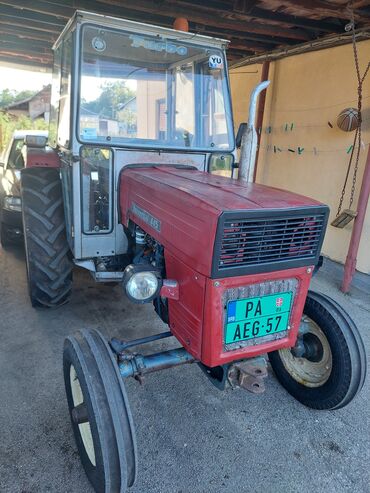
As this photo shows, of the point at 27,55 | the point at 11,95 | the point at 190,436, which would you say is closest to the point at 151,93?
the point at 190,436

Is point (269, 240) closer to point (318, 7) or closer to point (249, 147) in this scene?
point (249, 147)

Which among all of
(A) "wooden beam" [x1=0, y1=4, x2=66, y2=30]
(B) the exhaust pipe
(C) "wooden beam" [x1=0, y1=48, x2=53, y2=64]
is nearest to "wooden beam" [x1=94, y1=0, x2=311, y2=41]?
(A) "wooden beam" [x1=0, y1=4, x2=66, y2=30]

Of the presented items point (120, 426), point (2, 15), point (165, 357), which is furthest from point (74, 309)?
point (2, 15)

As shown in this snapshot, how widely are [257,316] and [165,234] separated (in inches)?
25.0

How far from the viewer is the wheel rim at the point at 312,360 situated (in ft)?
7.44

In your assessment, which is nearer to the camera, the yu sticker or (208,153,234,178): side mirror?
the yu sticker

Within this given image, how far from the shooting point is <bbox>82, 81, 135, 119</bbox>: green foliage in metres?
2.54

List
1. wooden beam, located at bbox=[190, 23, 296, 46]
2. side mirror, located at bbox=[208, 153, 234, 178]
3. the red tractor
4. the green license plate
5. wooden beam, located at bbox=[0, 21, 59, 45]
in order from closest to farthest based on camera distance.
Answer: the red tractor, the green license plate, side mirror, located at bbox=[208, 153, 234, 178], wooden beam, located at bbox=[190, 23, 296, 46], wooden beam, located at bbox=[0, 21, 59, 45]

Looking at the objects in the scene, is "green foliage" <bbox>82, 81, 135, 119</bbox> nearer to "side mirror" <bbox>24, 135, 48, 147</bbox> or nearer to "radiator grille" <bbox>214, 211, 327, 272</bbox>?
"side mirror" <bbox>24, 135, 48, 147</bbox>

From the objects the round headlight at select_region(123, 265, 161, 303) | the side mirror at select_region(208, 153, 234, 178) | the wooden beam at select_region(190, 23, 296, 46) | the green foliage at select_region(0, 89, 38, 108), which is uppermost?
the green foliage at select_region(0, 89, 38, 108)

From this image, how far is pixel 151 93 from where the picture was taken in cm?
278

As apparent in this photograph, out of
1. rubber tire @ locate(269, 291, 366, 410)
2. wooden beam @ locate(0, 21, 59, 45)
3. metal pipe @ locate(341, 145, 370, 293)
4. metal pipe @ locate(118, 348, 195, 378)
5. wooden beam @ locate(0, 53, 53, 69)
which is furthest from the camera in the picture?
wooden beam @ locate(0, 53, 53, 69)

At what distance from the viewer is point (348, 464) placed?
196 cm

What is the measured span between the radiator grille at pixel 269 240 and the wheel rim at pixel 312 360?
2.29ft
